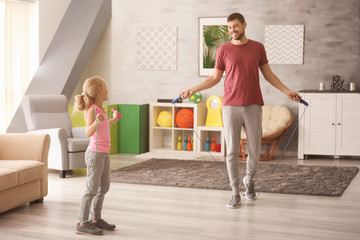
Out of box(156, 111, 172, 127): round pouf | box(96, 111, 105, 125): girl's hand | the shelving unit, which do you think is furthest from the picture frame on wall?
box(96, 111, 105, 125): girl's hand

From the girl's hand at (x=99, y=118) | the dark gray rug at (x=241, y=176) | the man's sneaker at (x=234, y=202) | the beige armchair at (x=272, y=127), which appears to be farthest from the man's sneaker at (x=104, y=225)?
the beige armchair at (x=272, y=127)

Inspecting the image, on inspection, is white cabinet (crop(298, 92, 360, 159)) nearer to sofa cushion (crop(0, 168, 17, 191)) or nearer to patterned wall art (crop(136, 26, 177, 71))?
patterned wall art (crop(136, 26, 177, 71))

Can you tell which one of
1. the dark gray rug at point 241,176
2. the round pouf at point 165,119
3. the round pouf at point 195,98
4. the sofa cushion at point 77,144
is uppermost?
the round pouf at point 195,98

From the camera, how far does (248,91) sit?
4.15m

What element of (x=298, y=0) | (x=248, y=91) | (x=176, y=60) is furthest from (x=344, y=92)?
(x=248, y=91)

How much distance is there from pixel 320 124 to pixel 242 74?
3083mm

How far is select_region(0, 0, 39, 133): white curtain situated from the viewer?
6582 millimetres

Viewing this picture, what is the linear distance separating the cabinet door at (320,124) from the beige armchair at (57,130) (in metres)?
2.91

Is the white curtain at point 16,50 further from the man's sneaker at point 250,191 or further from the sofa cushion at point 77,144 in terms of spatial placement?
the man's sneaker at point 250,191

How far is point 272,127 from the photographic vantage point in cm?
680

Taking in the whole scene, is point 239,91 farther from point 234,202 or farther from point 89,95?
point 89,95

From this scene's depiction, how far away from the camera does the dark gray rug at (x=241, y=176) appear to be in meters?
4.96

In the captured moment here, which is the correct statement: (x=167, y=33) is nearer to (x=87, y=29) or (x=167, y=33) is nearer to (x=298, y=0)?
(x=87, y=29)

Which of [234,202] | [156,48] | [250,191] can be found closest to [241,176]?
[250,191]
